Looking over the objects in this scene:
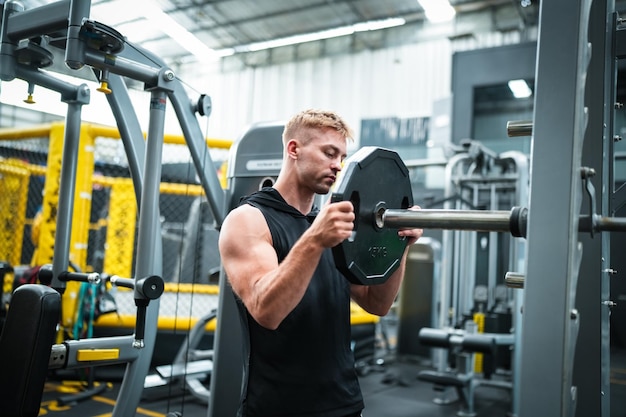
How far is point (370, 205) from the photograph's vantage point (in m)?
1.21

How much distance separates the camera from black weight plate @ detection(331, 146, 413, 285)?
1.15m

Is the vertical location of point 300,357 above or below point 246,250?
below

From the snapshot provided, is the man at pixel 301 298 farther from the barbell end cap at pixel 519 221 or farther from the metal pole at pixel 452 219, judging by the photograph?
the barbell end cap at pixel 519 221

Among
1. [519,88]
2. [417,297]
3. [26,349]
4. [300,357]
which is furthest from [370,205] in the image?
[519,88]

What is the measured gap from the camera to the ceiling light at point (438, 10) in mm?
9391

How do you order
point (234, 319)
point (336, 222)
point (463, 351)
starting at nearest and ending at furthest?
point (336, 222) < point (234, 319) < point (463, 351)

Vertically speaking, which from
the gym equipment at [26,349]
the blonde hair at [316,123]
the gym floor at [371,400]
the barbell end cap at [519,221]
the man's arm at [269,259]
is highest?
the blonde hair at [316,123]

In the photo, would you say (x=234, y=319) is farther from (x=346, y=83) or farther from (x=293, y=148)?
(x=346, y=83)

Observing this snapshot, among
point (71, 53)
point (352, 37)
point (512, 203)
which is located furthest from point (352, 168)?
point (352, 37)

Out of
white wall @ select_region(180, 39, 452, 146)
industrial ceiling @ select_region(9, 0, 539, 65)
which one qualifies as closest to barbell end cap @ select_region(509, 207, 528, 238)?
industrial ceiling @ select_region(9, 0, 539, 65)

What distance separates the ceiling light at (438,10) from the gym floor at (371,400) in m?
6.60

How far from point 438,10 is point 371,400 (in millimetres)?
7517

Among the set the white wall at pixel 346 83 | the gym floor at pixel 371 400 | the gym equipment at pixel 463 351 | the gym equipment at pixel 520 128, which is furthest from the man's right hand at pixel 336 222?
the white wall at pixel 346 83

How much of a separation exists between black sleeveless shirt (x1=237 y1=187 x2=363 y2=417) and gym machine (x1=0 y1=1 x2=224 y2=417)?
89cm
